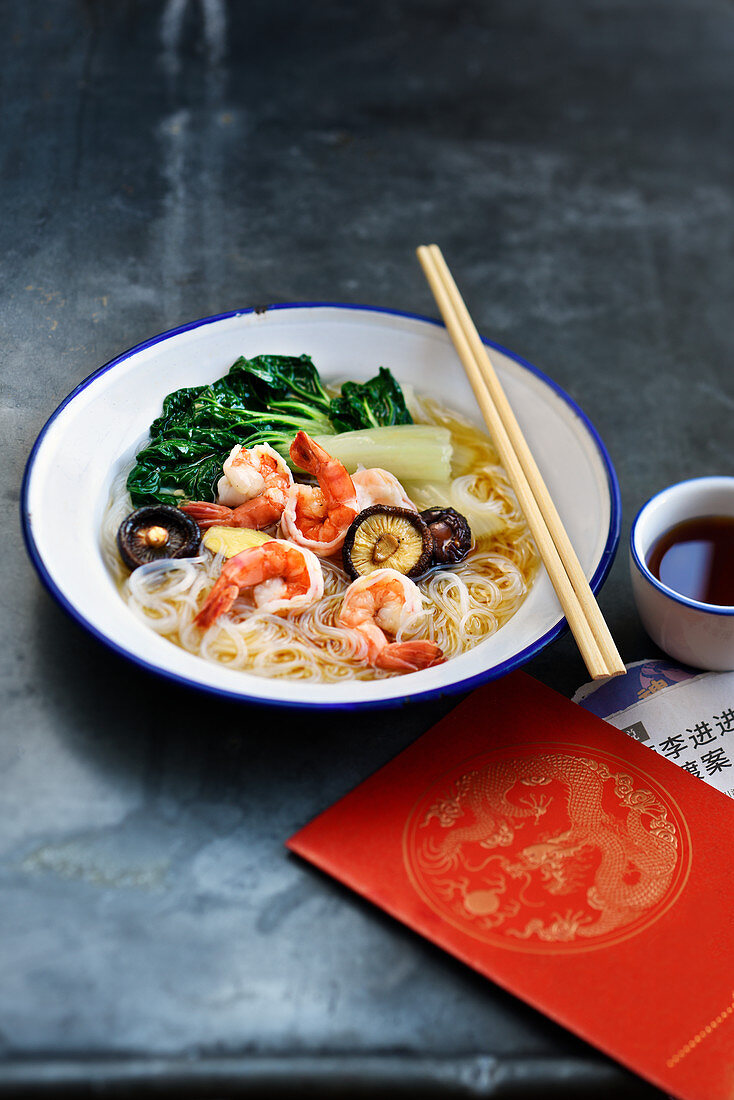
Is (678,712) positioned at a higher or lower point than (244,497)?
lower

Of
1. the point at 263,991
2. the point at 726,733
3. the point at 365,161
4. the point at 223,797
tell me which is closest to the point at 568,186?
the point at 365,161

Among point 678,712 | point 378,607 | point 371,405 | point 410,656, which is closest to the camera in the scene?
point 410,656

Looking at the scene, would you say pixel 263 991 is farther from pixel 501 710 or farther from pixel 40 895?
pixel 501 710

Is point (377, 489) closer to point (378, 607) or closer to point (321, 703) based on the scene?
point (378, 607)

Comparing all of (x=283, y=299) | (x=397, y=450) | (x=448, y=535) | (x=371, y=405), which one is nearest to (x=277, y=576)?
(x=448, y=535)

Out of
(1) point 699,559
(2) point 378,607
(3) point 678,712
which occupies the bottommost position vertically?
(3) point 678,712

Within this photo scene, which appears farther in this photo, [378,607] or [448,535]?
[448,535]
